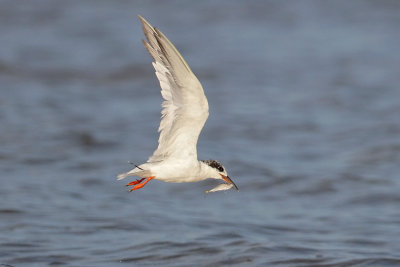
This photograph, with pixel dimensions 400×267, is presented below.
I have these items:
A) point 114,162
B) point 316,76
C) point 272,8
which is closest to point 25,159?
point 114,162

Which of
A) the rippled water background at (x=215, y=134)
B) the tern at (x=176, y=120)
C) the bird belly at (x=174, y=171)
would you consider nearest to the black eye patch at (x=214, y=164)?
the tern at (x=176, y=120)

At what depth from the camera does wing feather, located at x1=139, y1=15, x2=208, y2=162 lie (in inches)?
238

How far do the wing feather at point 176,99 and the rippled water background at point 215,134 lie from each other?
177 centimetres

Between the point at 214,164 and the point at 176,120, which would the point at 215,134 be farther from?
the point at 176,120

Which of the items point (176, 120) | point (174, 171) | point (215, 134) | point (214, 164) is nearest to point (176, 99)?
point (176, 120)

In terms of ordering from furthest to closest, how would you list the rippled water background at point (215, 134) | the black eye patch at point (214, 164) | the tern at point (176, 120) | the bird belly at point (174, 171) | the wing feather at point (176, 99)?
the rippled water background at point (215, 134), the black eye patch at point (214, 164), the bird belly at point (174, 171), the tern at point (176, 120), the wing feather at point (176, 99)

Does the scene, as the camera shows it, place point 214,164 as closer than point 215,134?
Yes

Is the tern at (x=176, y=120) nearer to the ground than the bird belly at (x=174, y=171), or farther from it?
farther from it

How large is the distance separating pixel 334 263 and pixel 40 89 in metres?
8.44

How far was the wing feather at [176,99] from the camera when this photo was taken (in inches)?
238

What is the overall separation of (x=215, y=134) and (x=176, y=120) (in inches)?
251

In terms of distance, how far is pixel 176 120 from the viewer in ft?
21.9

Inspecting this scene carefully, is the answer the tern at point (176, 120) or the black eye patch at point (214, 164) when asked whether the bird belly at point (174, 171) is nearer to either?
the tern at point (176, 120)

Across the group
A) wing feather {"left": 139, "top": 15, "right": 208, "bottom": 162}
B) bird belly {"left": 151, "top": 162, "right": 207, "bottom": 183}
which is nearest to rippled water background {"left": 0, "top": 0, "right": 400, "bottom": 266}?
bird belly {"left": 151, "top": 162, "right": 207, "bottom": 183}
